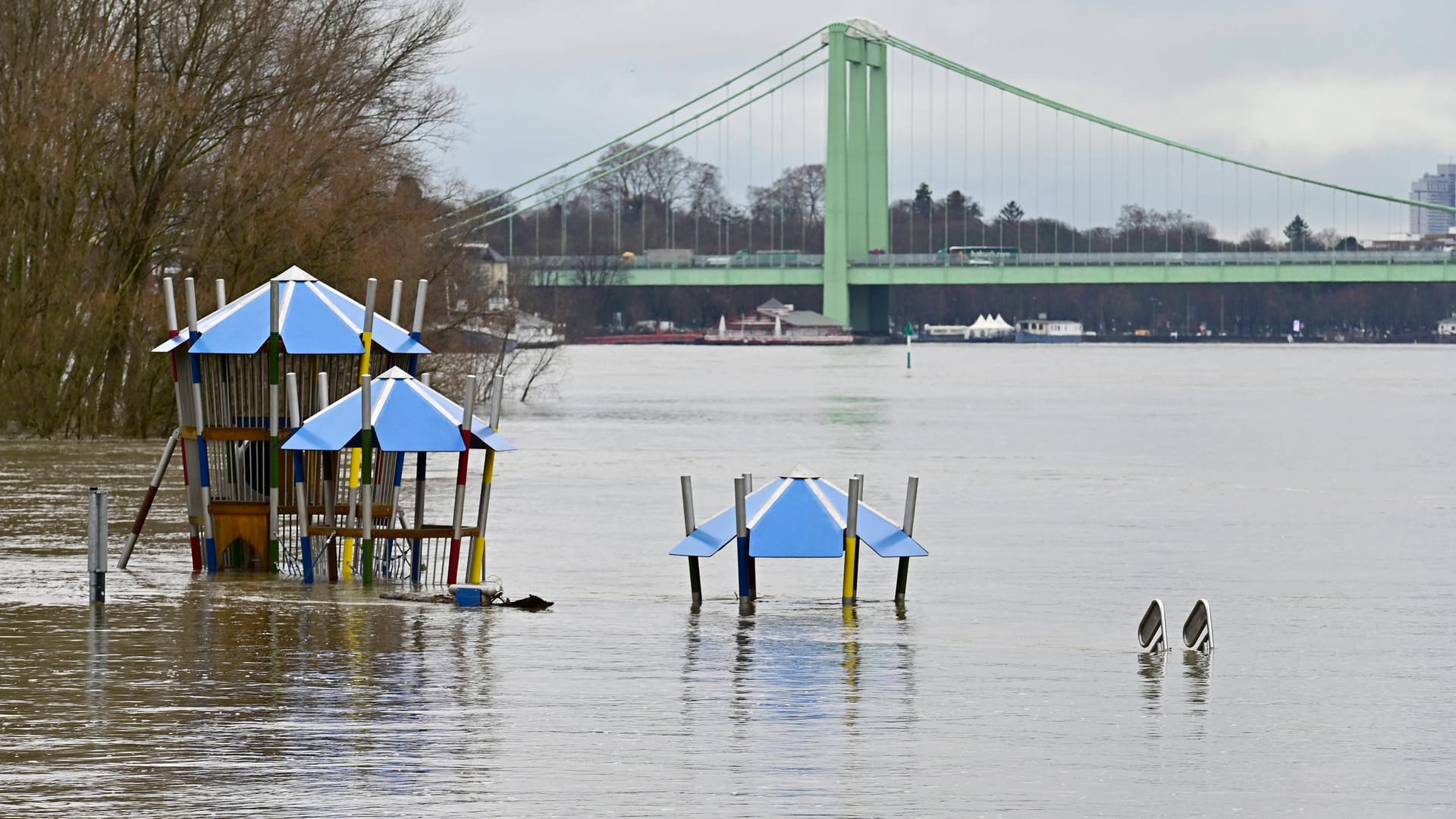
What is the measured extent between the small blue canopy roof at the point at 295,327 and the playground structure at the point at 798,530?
2.57 m

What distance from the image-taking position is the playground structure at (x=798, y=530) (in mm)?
14406

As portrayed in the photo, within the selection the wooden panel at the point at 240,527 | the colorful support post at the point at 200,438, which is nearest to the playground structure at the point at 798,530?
the wooden panel at the point at 240,527

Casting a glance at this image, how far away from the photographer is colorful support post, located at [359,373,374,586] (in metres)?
14.4

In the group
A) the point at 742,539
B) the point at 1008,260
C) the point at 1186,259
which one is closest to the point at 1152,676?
the point at 742,539

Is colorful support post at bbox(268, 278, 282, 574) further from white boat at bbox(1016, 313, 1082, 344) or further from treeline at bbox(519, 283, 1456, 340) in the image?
white boat at bbox(1016, 313, 1082, 344)

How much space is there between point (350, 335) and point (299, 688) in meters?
5.34

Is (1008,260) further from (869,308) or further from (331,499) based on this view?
(331,499)

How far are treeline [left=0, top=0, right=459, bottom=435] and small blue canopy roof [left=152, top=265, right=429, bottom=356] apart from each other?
17.5m

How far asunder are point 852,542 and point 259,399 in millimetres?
4197

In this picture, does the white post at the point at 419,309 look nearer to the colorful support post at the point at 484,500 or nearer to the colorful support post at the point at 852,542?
the colorful support post at the point at 484,500

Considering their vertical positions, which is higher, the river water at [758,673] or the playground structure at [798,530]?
the playground structure at [798,530]

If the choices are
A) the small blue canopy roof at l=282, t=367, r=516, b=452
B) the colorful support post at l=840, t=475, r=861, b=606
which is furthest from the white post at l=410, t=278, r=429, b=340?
the colorful support post at l=840, t=475, r=861, b=606

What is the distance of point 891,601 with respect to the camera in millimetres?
15828

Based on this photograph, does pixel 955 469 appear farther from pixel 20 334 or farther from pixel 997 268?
pixel 997 268
